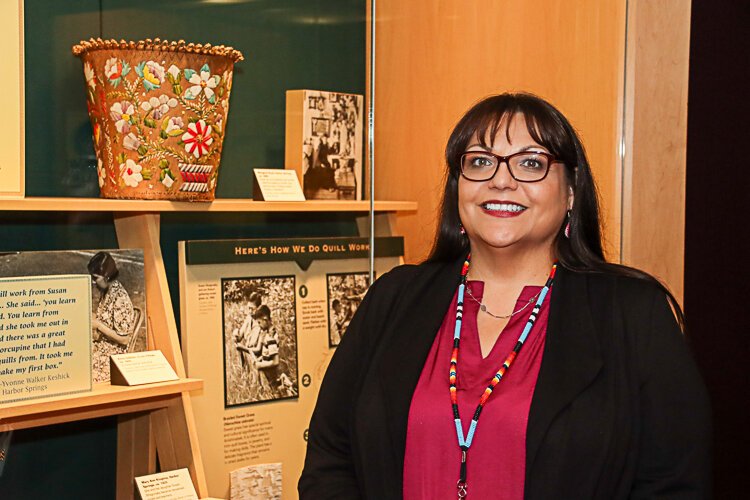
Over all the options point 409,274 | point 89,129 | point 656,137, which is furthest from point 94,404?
point 656,137

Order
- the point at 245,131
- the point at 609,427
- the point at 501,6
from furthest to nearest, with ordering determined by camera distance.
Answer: the point at 501,6 < the point at 245,131 < the point at 609,427

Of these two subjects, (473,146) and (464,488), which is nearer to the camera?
(464,488)

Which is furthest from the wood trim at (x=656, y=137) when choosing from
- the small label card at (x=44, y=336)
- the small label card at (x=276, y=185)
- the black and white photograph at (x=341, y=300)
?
the small label card at (x=44, y=336)

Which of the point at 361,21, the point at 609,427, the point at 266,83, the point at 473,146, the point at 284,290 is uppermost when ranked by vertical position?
the point at 361,21

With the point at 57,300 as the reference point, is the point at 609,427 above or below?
below

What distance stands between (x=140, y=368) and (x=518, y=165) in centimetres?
82

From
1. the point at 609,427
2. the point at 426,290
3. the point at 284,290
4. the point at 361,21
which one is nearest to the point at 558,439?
the point at 609,427

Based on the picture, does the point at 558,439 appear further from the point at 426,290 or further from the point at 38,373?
the point at 38,373

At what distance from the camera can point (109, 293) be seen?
1.95m

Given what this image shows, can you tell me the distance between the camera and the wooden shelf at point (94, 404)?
179 centimetres

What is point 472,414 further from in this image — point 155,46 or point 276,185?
point 155,46

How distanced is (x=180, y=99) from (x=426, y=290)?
1.99 ft

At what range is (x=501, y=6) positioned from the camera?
2.54 metres

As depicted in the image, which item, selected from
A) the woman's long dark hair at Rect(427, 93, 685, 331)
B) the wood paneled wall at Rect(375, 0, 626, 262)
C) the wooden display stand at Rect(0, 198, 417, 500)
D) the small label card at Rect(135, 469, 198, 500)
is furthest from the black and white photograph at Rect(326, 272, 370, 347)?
the woman's long dark hair at Rect(427, 93, 685, 331)
